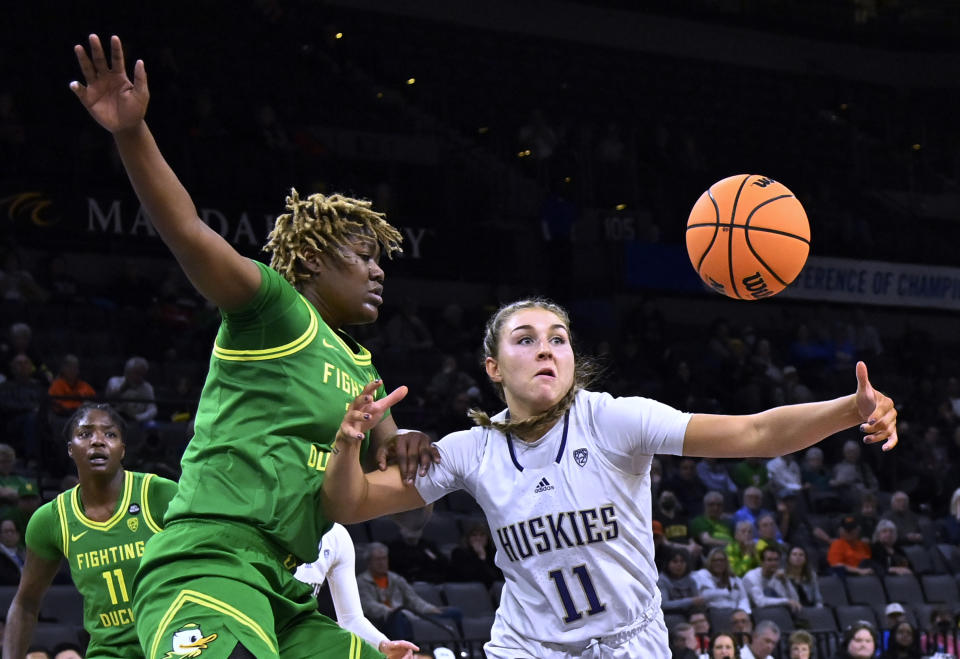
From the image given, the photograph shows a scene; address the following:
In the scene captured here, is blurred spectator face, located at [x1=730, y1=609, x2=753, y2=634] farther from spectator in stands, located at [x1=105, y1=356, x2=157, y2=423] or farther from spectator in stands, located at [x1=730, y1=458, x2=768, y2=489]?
spectator in stands, located at [x1=105, y1=356, x2=157, y2=423]

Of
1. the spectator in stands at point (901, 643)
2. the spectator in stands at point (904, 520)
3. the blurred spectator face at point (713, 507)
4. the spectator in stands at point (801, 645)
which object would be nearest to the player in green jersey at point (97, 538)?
the spectator in stands at point (801, 645)

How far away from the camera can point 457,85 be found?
2084 centimetres

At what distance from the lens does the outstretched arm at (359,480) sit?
13.0 feet

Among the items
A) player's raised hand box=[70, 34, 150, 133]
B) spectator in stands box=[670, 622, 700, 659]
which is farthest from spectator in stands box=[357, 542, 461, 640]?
player's raised hand box=[70, 34, 150, 133]

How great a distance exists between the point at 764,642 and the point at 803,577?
2.27 meters

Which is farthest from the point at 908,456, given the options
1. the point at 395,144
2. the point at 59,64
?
the point at 59,64

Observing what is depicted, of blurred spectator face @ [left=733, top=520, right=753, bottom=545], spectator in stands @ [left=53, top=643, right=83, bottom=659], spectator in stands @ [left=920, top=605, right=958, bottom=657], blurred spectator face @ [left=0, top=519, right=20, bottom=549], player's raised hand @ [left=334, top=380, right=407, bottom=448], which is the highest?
blurred spectator face @ [left=0, top=519, right=20, bottom=549]

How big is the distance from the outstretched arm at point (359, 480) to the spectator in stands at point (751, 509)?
416 inches

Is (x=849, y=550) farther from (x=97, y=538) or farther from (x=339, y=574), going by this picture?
(x=97, y=538)

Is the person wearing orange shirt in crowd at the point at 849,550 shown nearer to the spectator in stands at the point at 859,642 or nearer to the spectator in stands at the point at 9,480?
the spectator in stands at the point at 859,642

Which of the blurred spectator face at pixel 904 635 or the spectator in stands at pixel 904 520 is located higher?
the spectator in stands at pixel 904 520

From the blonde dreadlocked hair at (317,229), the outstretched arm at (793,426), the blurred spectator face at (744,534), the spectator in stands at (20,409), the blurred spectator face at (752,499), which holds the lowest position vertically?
the outstretched arm at (793,426)

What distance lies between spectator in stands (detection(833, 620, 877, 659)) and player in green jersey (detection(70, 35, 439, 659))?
868 centimetres

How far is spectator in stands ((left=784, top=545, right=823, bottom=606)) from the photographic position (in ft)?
45.4
